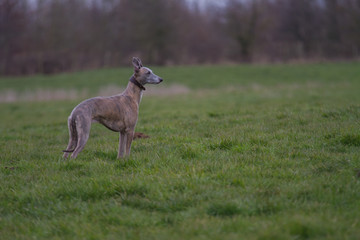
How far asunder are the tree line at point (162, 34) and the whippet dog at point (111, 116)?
44426 mm

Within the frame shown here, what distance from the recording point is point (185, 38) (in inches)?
2153

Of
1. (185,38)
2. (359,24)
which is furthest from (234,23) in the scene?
(359,24)

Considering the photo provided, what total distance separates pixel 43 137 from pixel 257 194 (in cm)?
768

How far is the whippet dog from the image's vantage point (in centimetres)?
613

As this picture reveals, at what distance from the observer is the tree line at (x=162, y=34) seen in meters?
49.3

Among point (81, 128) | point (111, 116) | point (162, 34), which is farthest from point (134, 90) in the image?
point (162, 34)

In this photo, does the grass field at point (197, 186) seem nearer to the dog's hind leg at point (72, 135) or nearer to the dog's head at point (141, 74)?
the dog's hind leg at point (72, 135)

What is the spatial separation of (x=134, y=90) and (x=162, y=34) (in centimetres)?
4494

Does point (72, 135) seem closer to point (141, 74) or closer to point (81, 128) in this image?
point (81, 128)

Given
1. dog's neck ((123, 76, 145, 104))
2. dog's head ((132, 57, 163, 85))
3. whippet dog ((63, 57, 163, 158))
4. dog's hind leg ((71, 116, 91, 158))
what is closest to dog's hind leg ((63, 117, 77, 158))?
whippet dog ((63, 57, 163, 158))

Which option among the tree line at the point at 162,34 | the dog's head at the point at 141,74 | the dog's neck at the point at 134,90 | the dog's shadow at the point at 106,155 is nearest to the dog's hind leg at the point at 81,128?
the dog's shadow at the point at 106,155

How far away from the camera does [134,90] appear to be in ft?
23.8

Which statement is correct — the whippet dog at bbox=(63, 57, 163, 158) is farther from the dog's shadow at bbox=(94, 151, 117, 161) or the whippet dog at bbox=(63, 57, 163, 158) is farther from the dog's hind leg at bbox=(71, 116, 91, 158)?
the dog's shadow at bbox=(94, 151, 117, 161)

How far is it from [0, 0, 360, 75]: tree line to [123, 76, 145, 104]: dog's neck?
44245 mm
